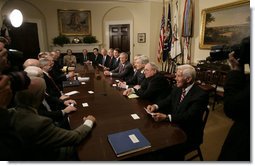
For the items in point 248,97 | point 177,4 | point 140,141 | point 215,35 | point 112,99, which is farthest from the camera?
point 177,4

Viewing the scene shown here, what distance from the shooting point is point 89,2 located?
6980mm

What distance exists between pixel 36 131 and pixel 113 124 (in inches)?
26.5

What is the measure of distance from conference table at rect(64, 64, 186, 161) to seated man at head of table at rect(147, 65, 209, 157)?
10 centimetres

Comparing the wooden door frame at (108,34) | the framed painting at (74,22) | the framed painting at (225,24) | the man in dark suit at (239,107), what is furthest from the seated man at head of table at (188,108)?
the framed painting at (74,22)

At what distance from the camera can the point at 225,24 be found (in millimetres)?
4129

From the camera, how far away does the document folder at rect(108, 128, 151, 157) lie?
1.19 metres

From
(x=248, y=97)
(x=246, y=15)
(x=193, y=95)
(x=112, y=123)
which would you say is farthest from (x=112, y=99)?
(x=246, y=15)

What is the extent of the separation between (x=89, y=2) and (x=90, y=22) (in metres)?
0.75

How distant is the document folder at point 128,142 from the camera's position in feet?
3.90

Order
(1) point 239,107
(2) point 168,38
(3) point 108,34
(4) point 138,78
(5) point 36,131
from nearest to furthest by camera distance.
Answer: (1) point 239,107 < (5) point 36,131 < (4) point 138,78 < (2) point 168,38 < (3) point 108,34

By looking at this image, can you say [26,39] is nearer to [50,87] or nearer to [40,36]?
[40,36]

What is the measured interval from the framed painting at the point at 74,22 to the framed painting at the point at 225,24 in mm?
4411

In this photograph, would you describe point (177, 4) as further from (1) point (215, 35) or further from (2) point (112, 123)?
(2) point (112, 123)

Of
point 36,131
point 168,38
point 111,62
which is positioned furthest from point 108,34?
point 36,131
